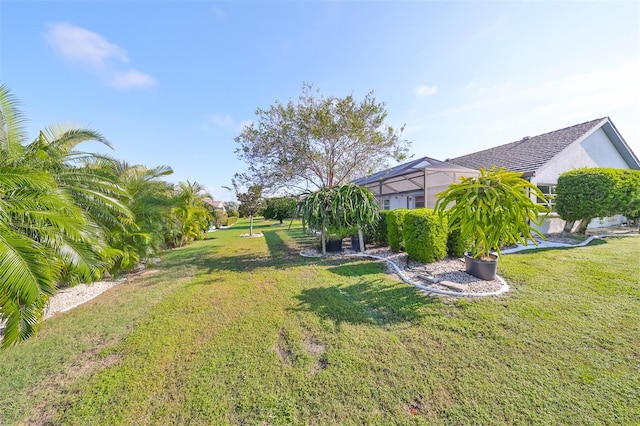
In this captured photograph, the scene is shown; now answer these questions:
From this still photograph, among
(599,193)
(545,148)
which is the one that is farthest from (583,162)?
(599,193)

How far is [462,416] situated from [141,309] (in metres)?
6.19

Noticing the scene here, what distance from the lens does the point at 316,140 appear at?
10008mm

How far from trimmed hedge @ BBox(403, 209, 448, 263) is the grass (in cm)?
181

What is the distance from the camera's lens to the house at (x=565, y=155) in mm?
12106

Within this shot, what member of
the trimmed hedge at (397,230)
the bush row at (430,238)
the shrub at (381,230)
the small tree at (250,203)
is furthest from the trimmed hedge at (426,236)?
the small tree at (250,203)

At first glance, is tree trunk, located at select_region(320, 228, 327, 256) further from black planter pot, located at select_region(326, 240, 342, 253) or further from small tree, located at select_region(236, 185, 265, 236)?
small tree, located at select_region(236, 185, 265, 236)

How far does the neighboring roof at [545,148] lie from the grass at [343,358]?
370 inches

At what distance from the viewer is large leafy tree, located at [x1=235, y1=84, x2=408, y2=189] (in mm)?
9516

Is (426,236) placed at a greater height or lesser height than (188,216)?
lesser

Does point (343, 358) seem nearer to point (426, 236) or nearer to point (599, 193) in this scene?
point (426, 236)

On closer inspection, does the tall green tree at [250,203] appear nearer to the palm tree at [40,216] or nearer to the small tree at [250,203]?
the small tree at [250,203]

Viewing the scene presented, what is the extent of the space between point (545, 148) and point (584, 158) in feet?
7.26

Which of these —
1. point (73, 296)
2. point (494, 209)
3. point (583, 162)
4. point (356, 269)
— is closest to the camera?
point (494, 209)

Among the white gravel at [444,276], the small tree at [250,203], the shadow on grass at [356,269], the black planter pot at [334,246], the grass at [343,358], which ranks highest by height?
the small tree at [250,203]
